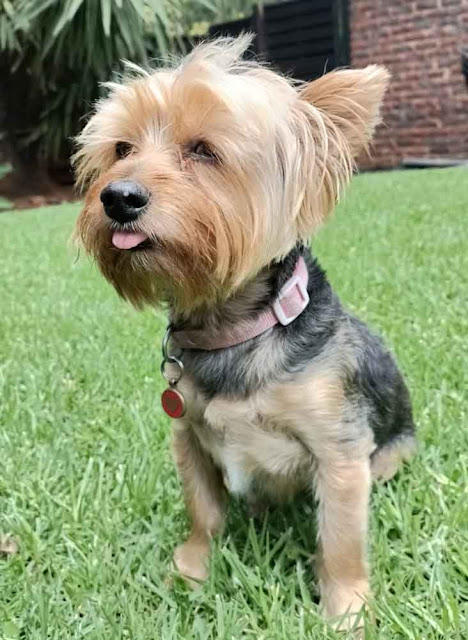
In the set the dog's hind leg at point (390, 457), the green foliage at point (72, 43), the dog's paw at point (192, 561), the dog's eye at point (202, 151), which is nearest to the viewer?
the dog's eye at point (202, 151)

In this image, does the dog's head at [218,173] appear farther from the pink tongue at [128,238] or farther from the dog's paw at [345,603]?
the dog's paw at [345,603]

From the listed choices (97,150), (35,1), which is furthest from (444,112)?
(97,150)

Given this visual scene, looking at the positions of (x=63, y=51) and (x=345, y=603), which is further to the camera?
(x=63, y=51)

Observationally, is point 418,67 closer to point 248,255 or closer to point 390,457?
point 390,457

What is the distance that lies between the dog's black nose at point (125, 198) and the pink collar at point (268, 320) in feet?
1.49

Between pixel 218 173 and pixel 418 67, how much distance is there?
12.4m

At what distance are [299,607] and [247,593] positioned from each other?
0.15m

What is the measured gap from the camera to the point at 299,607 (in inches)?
77.7

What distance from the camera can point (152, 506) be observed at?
2.54 metres

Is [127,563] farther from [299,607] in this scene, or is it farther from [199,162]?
[199,162]

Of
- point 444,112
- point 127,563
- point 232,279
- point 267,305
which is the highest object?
point 232,279

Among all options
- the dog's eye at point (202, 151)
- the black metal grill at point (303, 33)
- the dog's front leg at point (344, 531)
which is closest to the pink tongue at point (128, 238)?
the dog's eye at point (202, 151)

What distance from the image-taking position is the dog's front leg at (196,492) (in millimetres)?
2281

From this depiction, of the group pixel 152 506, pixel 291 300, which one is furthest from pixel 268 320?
pixel 152 506
